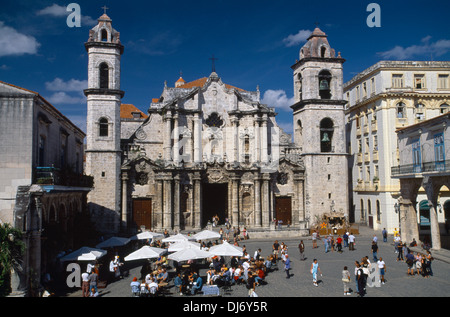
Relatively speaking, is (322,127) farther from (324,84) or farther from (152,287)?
(152,287)

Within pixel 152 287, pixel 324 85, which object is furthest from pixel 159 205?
pixel 324 85

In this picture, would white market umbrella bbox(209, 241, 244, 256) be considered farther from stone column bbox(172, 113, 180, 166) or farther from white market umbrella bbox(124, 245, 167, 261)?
stone column bbox(172, 113, 180, 166)

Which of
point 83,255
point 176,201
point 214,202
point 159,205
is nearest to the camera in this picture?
point 83,255

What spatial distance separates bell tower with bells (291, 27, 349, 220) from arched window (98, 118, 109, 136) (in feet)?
65.0

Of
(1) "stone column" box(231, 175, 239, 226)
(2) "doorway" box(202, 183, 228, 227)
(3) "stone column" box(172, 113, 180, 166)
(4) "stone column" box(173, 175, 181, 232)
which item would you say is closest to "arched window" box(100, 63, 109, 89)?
(3) "stone column" box(172, 113, 180, 166)

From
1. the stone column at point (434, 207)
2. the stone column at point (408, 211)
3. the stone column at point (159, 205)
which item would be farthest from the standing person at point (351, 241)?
the stone column at point (159, 205)

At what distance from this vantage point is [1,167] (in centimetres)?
1834

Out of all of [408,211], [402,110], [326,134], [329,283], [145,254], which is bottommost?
[329,283]

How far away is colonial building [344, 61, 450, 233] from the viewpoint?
37719 millimetres

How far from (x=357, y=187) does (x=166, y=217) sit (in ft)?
73.0

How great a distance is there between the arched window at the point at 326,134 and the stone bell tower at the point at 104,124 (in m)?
20.8

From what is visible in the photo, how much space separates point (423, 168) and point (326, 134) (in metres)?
13.2

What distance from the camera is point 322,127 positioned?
133ft
